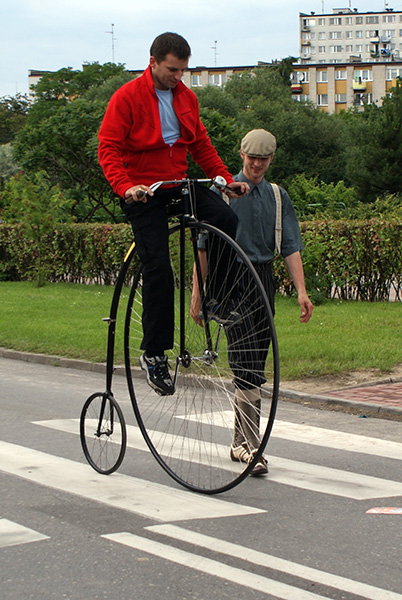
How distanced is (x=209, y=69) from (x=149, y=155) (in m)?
140

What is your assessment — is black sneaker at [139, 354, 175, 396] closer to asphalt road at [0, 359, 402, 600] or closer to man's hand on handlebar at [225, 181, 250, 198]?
asphalt road at [0, 359, 402, 600]

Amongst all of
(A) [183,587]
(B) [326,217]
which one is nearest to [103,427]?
(A) [183,587]

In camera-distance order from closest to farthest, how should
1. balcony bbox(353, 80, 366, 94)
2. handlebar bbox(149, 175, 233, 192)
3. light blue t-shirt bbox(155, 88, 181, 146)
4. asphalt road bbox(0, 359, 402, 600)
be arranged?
asphalt road bbox(0, 359, 402, 600) < handlebar bbox(149, 175, 233, 192) < light blue t-shirt bbox(155, 88, 181, 146) < balcony bbox(353, 80, 366, 94)

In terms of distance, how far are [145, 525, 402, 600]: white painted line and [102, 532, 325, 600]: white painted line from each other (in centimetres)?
12

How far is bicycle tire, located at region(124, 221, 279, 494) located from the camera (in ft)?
16.9

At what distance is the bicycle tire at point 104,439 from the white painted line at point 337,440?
4.76 feet

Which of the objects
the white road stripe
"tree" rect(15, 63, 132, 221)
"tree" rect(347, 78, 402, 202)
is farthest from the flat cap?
"tree" rect(347, 78, 402, 202)

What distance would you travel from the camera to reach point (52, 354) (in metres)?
12.2

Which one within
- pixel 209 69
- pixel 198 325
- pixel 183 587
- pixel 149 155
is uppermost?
pixel 209 69

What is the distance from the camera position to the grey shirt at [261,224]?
18.9ft

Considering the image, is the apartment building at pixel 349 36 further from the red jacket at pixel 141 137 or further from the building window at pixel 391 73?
the red jacket at pixel 141 137

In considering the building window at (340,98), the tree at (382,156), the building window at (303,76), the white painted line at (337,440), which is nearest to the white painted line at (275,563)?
the white painted line at (337,440)

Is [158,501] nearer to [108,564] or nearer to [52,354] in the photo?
[108,564]

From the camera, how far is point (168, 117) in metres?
5.32
